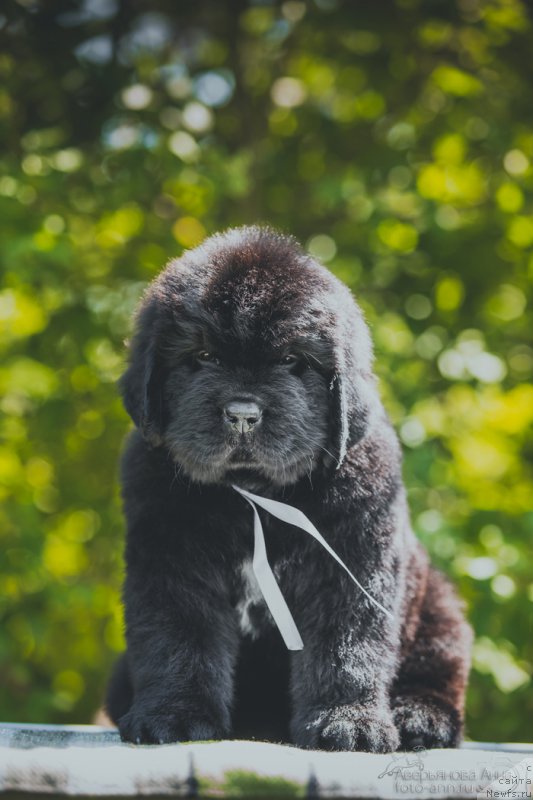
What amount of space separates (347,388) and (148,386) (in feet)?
2.13

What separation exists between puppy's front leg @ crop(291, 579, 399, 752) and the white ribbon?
6cm

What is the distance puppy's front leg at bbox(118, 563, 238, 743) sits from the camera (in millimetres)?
2701

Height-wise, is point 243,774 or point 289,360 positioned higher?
point 289,360

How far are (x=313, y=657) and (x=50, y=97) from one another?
359 cm

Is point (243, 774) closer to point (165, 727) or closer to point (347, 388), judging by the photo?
point (165, 727)

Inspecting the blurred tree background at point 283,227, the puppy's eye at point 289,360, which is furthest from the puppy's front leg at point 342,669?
the blurred tree background at point 283,227

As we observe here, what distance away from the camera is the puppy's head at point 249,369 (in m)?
2.73

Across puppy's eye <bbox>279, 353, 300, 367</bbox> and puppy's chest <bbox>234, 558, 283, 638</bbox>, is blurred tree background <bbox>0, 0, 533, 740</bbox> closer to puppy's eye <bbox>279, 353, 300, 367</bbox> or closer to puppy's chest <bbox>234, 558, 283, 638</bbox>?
puppy's chest <bbox>234, 558, 283, 638</bbox>

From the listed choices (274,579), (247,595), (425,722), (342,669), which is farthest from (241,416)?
(425,722)

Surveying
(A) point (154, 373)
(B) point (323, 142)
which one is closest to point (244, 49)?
(B) point (323, 142)

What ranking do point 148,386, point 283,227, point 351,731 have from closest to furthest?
point 351,731 < point 148,386 < point 283,227

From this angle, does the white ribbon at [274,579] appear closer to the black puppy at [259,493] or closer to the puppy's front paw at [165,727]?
the black puppy at [259,493]

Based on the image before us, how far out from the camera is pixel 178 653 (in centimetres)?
278

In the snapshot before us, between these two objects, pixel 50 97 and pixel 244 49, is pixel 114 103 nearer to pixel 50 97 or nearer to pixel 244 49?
pixel 50 97
